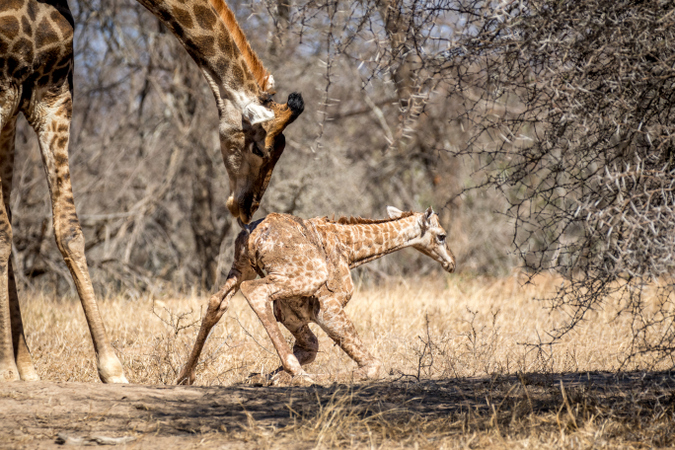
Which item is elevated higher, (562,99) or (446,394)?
(562,99)

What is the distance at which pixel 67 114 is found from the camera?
17.7ft

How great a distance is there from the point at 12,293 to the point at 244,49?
2.65 m

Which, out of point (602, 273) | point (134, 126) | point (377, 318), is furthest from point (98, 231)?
point (602, 273)

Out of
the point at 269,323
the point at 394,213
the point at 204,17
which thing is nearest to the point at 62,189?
the point at 204,17

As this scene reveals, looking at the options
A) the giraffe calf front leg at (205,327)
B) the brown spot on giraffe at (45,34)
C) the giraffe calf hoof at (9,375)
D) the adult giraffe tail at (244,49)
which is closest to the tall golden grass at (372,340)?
the giraffe calf front leg at (205,327)

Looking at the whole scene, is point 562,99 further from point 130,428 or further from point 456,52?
point 130,428

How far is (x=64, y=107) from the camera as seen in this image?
5375 millimetres

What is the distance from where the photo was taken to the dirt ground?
11.4 ft

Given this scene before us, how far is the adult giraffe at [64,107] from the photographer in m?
5.01

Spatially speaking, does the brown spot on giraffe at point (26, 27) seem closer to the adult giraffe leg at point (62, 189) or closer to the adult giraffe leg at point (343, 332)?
the adult giraffe leg at point (62, 189)

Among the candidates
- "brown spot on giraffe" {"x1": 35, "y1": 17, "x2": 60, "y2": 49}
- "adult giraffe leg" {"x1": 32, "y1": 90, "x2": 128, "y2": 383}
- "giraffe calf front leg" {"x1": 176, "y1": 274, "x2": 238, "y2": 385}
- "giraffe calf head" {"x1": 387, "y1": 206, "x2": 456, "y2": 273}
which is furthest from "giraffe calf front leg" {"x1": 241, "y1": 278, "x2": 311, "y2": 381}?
"brown spot on giraffe" {"x1": 35, "y1": 17, "x2": 60, "y2": 49}

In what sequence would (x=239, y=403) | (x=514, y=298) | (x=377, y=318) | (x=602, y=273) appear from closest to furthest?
1. (x=239, y=403)
2. (x=602, y=273)
3. (x=377, y=318)
4. (x=514, y=298)

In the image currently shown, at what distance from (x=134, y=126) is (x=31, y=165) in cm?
206

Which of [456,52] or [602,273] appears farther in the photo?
[456,52]
